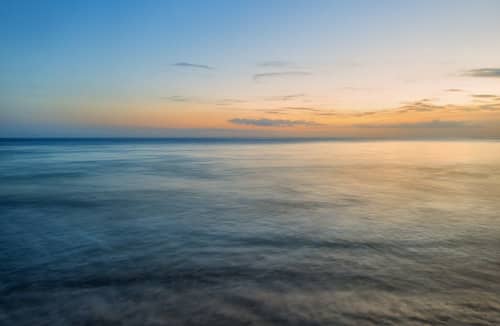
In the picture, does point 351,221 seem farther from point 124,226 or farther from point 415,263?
point 124,226

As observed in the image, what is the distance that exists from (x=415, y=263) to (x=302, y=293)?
2.56 meters

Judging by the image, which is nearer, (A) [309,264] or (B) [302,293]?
(B) [302,293]

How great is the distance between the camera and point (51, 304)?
452 centimetres

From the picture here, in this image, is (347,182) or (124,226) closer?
(124,226)

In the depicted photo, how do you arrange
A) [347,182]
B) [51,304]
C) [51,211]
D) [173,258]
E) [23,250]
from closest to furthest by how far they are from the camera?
[51,304]
[173,258]
[23,250]
[51,211]
[347,182]

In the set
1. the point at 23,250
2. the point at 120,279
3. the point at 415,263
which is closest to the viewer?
the point at 120,279

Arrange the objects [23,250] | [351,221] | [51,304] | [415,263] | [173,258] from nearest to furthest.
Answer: [51,304] → [415,263] → [173,258] → [23,250] → [351,221]

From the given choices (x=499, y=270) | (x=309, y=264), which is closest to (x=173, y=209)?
(x=309, y=264)

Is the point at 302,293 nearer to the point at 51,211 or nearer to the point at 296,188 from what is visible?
the point at 51,211

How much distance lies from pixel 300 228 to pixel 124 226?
4.88m

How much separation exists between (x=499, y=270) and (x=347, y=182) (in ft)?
40.7

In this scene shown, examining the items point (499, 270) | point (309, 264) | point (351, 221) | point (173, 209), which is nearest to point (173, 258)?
point (309, 264)

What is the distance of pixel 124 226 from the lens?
28.2 feet

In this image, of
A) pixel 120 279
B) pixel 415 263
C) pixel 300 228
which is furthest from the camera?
pixel 300 228
